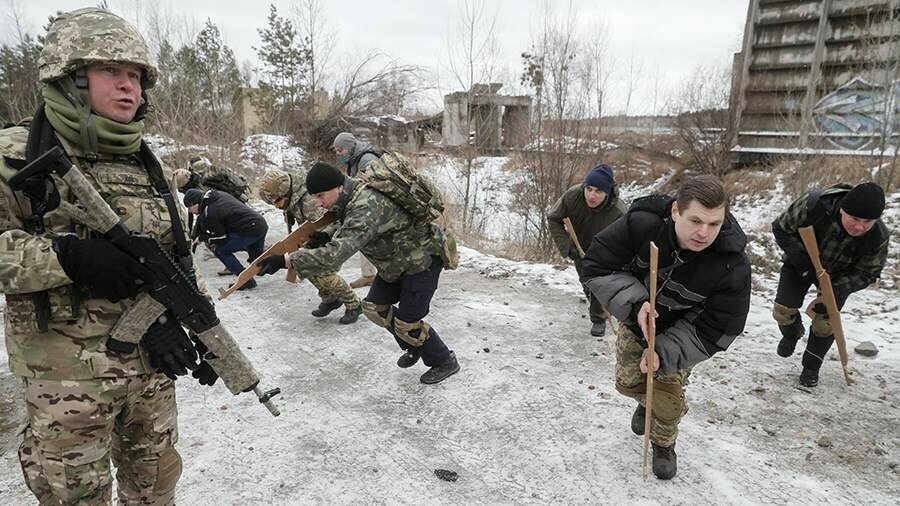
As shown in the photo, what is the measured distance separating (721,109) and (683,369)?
41.5 feet

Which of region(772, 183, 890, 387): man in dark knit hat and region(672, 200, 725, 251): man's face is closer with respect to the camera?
region(672, 200, 725, 251): man's face

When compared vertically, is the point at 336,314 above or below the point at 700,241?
below

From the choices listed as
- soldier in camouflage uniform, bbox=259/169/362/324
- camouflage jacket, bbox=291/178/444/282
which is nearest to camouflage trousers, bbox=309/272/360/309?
soldier in camouflage uniform, bbox=259/169/362/324

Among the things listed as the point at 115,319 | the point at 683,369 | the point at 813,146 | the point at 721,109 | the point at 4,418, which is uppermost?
the point at 721,109

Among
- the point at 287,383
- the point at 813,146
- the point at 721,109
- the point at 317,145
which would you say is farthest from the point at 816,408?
the point at 317,145

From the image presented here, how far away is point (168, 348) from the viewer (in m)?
1.69

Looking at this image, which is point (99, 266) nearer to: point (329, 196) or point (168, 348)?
point (168, 348)

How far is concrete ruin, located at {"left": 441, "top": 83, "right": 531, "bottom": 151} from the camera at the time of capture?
11742mm

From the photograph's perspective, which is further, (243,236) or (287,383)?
(243,236)

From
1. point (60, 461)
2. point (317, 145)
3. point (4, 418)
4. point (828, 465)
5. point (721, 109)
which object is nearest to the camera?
point (60, 461)

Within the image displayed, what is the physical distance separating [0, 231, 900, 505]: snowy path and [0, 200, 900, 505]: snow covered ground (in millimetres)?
10

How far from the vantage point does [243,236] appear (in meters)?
5.62

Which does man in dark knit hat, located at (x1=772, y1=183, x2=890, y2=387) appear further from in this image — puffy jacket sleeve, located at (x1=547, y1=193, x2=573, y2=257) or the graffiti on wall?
the graffiti on wall

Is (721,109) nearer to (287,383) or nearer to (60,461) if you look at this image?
(287,383)
